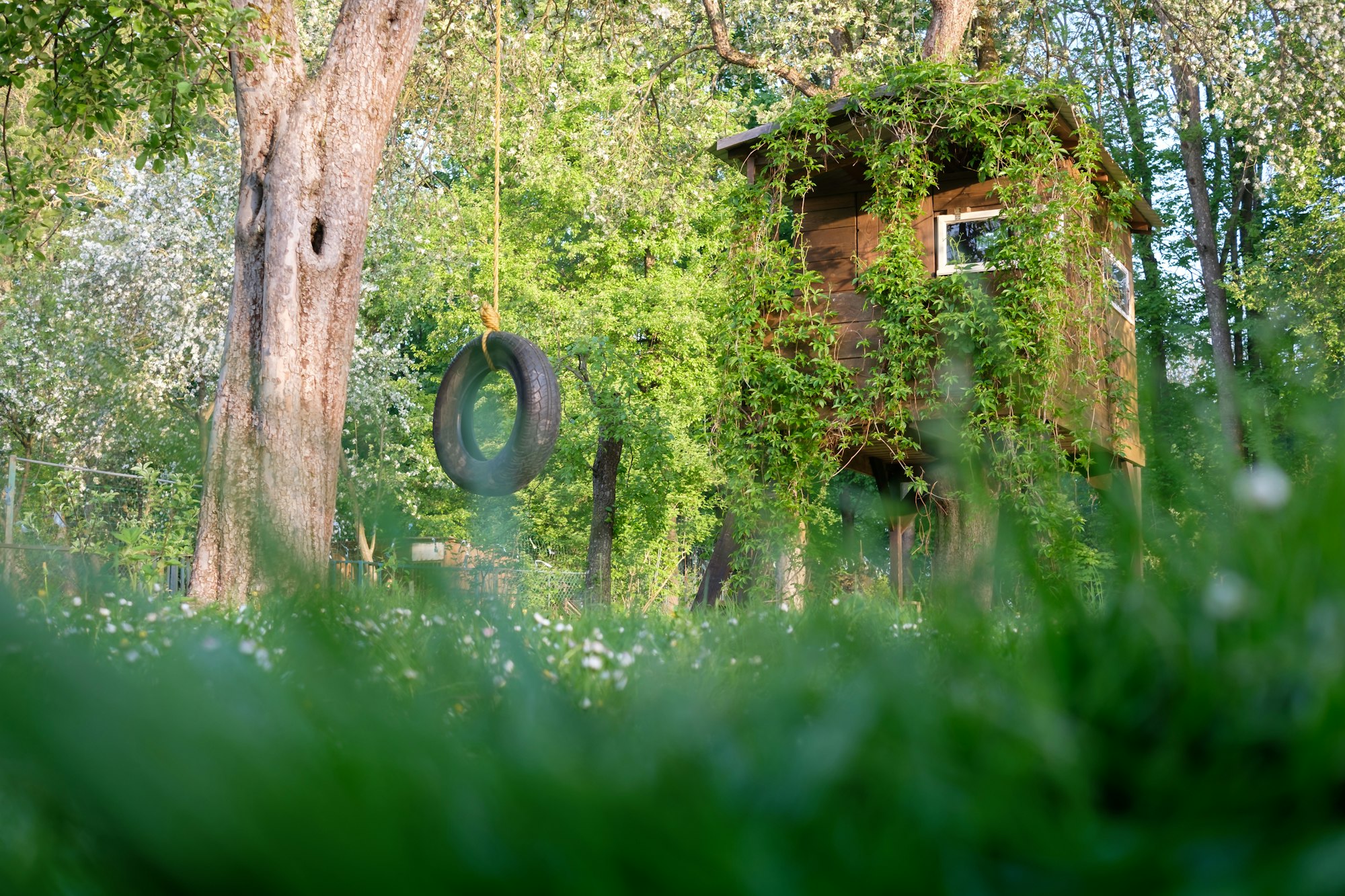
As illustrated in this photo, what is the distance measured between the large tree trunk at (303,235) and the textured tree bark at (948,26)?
605cm

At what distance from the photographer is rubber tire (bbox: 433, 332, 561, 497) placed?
648 cm

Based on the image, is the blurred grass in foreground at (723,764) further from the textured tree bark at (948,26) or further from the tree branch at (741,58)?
the tree branch at (741,58)

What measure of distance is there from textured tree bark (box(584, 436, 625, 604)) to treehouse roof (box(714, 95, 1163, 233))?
10.9 m

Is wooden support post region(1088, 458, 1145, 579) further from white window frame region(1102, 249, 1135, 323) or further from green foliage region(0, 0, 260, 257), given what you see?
white window frame region(1102, 249, 1135, 323)

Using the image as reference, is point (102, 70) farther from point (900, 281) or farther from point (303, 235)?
point (900, 281)

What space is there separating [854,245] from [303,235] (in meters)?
5.71

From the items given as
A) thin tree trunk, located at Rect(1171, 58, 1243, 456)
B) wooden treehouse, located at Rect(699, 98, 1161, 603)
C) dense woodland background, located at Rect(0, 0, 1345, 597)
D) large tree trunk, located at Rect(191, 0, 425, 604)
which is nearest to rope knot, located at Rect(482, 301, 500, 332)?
large tree trunk, located at Rect(191, 0, 425, 604)

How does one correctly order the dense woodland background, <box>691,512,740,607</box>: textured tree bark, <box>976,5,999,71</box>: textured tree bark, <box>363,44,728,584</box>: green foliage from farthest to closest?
<box>363,44,728,584</box>: green foliage < <box>976,5,999,71</box>: textured tree bark < <box>691,512,740,607</box>: textured tree bark < the dense woodland background

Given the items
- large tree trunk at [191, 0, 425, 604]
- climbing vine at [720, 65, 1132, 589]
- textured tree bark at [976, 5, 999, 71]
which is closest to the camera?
large tree trunk at [191, 0, 425, 604]

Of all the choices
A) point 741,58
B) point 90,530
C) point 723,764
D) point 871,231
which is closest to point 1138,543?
point 723,764

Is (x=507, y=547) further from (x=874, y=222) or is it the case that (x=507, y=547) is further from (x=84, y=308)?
(x=84, y=308)

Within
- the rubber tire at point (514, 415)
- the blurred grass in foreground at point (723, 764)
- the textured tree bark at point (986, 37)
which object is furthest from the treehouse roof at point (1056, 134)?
the blurred grass in foreground at point (723, 764)

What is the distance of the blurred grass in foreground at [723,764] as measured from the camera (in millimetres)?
398

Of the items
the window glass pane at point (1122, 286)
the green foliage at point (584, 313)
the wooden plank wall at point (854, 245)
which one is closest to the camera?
the wooden plank wall at point (854, 245)
